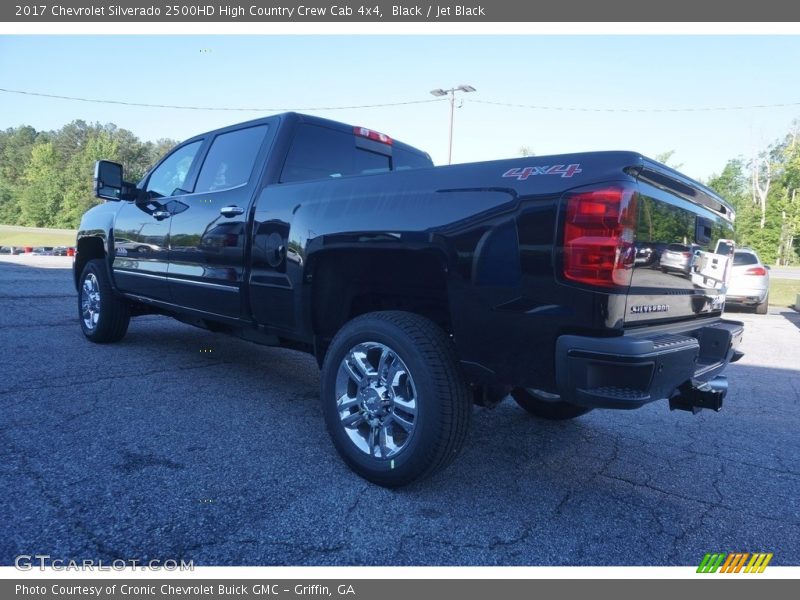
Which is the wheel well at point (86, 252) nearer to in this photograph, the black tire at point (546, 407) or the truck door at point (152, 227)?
the truck door at point (152, 227)

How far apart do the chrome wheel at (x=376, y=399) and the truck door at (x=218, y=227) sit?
3.91 ft

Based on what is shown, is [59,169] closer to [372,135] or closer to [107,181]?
[107,181]

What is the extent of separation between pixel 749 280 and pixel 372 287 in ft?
39.4

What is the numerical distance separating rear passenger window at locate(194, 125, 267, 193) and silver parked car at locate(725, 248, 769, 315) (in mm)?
11671

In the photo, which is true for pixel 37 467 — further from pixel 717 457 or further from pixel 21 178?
pixel 21 178

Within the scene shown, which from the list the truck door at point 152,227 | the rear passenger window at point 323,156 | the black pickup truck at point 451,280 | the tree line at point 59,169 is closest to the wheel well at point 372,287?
the black pickup truck at point 451,280

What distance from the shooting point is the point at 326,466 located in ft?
9.05

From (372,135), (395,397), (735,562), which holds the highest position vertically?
(372,135)

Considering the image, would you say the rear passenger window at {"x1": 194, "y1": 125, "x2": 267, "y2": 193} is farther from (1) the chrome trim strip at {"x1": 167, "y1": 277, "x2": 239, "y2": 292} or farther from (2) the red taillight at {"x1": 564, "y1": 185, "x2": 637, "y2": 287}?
(2) the red taillight at {"x1": 564, "y1": 185, "x2": 637, "y2": 287}

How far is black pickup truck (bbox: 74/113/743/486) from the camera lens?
1968 mm

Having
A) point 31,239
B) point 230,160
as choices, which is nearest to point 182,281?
point 230,160

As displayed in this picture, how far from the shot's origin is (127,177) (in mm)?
58188

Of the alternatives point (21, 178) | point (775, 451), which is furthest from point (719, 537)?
point (21, 178)

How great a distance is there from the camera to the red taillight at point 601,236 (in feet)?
6.30
